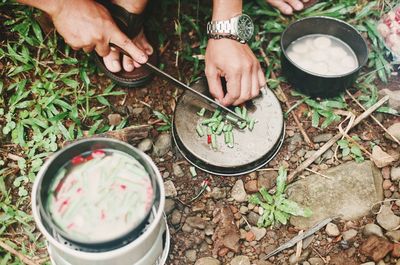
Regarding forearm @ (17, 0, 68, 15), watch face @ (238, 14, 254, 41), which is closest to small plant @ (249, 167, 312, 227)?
watch face @ (238, 14, 254, 41)

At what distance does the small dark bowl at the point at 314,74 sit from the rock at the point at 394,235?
936mm

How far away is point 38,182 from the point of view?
2.09 meters

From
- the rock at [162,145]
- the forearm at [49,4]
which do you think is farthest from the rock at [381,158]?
the forearm at [49,4]

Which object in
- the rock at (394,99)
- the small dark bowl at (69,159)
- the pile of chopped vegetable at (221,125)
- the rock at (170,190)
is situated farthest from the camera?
the rock at (394,99)

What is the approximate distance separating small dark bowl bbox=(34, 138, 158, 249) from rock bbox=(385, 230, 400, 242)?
1495 mm

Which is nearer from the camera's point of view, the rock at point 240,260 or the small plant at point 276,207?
the rock at point 240,260

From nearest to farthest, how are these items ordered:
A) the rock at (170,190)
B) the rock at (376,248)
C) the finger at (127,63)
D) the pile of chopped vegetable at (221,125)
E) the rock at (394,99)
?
the rock at (376,248)
the rock at (170,190)
the pile of chopped vegetable at (221,125)
the finger at (127,63)
the rock at (394,99)

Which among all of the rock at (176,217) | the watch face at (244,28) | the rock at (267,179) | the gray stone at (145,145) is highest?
the watch face at (244,28)

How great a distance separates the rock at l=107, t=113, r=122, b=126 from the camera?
3262 mm

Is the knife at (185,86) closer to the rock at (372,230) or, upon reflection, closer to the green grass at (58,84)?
the green grass at (58,84)

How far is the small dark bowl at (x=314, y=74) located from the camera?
3.20 meters

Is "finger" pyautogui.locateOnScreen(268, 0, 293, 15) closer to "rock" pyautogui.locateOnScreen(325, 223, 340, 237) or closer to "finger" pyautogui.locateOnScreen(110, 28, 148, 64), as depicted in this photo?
"finger" pyautogui.locateOnScreen(110, 28, 148, 64)

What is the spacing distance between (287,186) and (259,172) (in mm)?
188

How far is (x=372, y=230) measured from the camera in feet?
9.59
